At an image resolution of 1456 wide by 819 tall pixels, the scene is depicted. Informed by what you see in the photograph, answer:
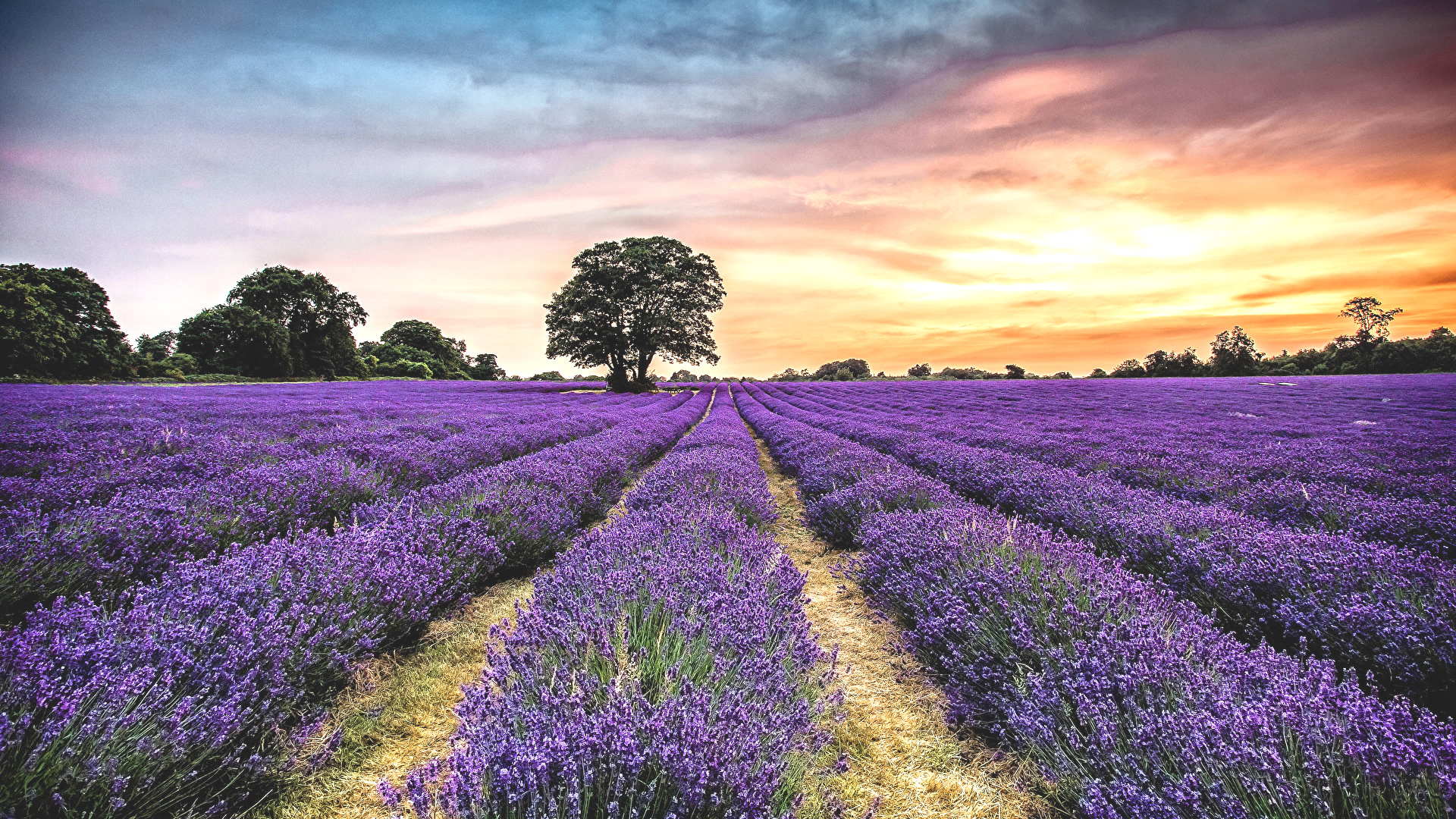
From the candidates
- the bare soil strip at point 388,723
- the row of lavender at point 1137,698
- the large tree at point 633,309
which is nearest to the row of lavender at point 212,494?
the bare soil strip at point 388,723

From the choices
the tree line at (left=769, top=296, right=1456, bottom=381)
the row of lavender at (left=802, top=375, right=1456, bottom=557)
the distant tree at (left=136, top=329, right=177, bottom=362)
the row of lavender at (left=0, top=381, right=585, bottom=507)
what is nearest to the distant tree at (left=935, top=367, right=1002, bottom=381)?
the tree line at (left=769, top=296, right=1456, bottom=381)

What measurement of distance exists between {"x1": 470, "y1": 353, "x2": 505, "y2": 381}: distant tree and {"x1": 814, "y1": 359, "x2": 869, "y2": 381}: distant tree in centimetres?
3605

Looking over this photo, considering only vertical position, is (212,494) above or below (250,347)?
below

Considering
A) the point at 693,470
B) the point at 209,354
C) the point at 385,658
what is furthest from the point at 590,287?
the point at 209,354

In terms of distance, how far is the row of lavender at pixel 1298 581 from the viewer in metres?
2.04

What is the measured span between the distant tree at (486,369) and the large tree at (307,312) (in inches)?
607

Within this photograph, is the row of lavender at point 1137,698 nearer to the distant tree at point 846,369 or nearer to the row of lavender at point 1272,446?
the row of lavender at point 1272,446

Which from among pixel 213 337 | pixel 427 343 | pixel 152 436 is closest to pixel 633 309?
pixel 152 436

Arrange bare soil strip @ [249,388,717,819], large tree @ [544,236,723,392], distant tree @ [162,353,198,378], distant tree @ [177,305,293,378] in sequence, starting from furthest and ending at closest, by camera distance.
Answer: distant tree @ [177,305,293,378], distant tree @ [162,353,198,378], large tree @ [544,236,723,392], bare soil strip @ [249,388,717,819]

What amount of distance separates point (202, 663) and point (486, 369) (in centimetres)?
6115

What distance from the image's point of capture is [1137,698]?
1708mm

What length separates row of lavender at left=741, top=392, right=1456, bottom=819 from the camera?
4.03 feet

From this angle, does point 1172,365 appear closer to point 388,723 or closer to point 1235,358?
point 1235,358

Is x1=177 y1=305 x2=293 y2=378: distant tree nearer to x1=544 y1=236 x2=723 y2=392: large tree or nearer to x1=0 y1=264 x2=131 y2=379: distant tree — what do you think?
x1=0 y1=264 x2=131 y2=379: distant tree
